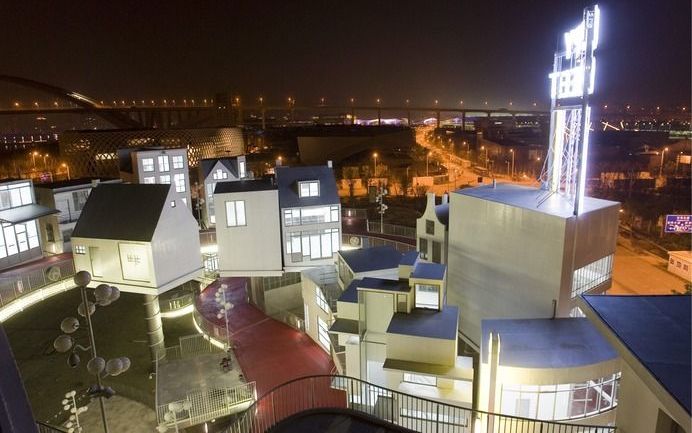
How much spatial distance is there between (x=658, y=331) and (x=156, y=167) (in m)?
38.0

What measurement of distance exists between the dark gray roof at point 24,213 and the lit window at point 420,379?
1113 inches

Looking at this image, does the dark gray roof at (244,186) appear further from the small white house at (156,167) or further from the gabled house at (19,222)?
the gabled house at (19,222)

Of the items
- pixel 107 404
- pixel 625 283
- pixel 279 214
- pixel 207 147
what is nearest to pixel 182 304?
pixel 107 404

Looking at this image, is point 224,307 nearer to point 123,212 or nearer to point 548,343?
point 123,212

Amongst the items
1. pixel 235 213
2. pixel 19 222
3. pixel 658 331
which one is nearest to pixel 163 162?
pixel 19 222

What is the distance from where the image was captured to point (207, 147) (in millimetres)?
67438

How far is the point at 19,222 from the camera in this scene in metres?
28.5

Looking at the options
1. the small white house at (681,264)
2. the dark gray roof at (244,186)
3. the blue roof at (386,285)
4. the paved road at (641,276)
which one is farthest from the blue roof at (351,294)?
the small white house at (681,264)

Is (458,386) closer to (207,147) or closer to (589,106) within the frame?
(589,106)

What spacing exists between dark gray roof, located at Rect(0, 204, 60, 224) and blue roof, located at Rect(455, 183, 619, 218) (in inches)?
1141

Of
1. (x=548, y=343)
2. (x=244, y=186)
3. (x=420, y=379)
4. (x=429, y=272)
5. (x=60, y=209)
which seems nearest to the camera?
(x=548, y=343)

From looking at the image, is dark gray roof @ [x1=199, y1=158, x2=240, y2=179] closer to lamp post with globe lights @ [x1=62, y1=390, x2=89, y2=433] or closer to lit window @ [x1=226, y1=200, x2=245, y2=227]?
lit window @ [x1=226, y1=200, x2=245, y2=227]

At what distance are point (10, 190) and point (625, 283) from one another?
42883 millimetres

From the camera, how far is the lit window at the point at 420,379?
1474cm
